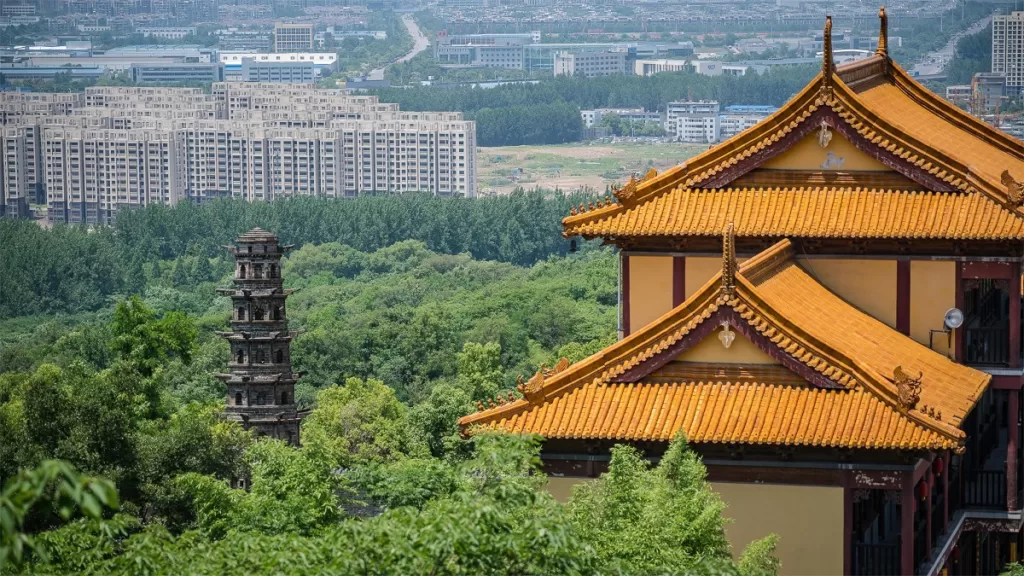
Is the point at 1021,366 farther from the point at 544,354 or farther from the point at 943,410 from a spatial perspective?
the point at 544,354

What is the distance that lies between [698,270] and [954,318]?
12.7 feet

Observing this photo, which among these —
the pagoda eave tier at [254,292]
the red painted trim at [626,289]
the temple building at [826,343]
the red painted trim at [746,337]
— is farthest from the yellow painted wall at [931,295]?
the pagoda eave tier at [254,292]

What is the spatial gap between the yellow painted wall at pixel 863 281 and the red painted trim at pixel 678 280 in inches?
70.2

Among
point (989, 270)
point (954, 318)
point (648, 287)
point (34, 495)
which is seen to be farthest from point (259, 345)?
point (34, 495)

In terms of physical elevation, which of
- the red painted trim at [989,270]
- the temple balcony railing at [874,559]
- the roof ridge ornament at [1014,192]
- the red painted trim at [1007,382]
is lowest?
the temple balcony railing at [874,559]

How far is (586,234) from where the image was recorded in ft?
133

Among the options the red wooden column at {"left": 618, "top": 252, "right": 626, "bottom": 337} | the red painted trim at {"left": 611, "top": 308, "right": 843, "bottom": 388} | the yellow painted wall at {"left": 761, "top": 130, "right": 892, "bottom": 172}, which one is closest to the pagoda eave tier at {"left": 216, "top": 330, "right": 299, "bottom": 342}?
the red wooden column at {"left": 618, "top": 252, "right": 626, "bottom": 337}

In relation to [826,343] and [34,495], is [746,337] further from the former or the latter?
[34,495]

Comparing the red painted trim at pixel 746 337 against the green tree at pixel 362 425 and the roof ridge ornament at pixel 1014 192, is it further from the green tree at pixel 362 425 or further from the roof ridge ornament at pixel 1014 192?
the green tree at pixel 362 425

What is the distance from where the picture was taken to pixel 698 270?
134ft

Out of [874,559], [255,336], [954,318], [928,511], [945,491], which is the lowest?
[255,336]

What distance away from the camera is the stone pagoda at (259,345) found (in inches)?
3029

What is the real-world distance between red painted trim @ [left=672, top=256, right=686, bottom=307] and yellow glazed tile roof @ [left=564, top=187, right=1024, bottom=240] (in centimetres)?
69

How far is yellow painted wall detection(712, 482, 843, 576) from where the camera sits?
35094 mm
